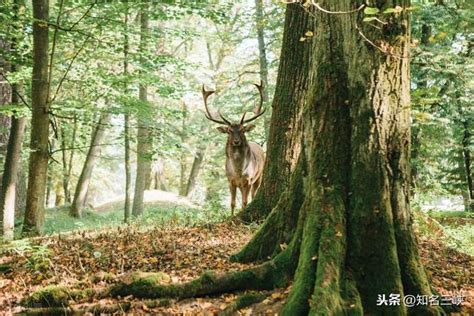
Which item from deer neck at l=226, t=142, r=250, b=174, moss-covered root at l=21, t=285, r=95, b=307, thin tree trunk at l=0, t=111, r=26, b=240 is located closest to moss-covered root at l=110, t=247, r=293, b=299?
moss-covered root at l=21, t=285, r=95, b=307

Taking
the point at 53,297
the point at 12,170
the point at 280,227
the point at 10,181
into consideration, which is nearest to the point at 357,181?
the point at 280,227

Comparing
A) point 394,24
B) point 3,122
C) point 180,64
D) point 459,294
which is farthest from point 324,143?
point 3,122

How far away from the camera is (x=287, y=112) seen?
7.59 meters

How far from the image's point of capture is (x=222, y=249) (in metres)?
6.38

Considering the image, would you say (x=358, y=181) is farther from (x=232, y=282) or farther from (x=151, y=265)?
(x=151, y=265)

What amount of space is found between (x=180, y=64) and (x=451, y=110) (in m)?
9.69

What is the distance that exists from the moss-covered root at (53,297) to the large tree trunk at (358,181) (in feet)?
7.59

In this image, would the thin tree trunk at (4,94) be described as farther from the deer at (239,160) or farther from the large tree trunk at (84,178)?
the large tree trunk at (84,178)

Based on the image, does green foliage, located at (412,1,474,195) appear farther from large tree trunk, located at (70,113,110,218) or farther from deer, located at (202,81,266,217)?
large tree trunk, located at (70,113,110,218)

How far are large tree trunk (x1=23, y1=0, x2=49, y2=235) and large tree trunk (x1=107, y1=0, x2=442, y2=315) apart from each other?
5280mm

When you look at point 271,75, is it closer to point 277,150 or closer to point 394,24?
point 277,150

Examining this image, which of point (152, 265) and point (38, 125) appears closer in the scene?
point (152, 265)

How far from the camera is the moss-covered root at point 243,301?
4.32 metres

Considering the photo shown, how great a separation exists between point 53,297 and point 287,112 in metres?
4.53
